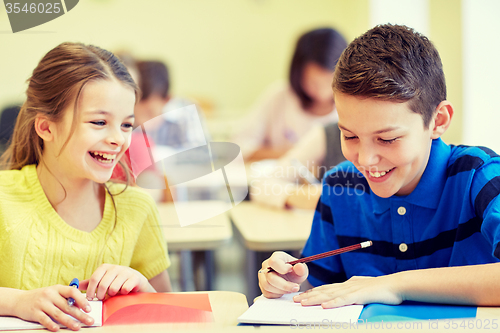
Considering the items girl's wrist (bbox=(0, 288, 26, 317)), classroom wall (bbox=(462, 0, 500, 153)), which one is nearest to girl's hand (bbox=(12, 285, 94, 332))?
girl's wrist (bbox=(0, 288, 26, 317))

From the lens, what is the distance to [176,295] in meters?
0.80

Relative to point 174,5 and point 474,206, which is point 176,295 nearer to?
point 474,206

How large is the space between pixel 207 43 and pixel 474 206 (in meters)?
4.37

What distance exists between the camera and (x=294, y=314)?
2.19ft

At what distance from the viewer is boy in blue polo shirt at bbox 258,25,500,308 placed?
71 centimetres

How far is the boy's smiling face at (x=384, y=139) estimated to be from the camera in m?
0.77

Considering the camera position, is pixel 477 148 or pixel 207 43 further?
pixel 207 43

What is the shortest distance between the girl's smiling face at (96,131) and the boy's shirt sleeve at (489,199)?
66cm

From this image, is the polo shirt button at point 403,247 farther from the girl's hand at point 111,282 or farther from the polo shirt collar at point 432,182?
the girl's hand at point 111,282

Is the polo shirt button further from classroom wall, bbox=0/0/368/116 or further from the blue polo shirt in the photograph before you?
classroom wall, bbox=0/0/368/116

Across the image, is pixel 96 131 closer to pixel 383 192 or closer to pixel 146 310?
pixel 146 310

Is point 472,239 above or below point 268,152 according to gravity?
above

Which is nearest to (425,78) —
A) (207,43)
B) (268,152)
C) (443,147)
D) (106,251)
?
(443,147)

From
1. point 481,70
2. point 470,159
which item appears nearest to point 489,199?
point 470,159
